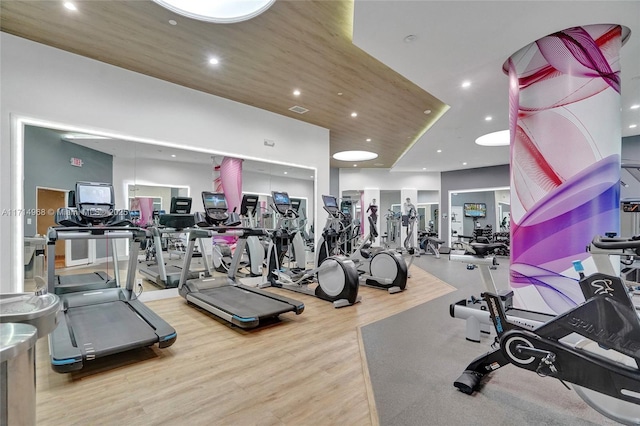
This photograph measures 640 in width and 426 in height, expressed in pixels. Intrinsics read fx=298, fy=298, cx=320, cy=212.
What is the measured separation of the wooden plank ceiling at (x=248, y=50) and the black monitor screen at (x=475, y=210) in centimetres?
830

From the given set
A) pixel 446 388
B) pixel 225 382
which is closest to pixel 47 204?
pixel 225 382

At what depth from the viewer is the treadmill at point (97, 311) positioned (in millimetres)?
2559

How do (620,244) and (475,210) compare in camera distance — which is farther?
(475,210)

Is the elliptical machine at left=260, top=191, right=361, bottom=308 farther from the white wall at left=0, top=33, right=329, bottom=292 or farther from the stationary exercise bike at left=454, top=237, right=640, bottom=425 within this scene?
the stationary exercise bike at left=454, top=237, right=640, bottom=425

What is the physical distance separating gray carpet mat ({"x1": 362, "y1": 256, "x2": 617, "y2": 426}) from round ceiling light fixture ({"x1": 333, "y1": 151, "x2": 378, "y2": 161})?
26.3 feet

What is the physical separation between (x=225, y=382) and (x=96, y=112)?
4202 millimetres

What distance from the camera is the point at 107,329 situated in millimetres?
2990

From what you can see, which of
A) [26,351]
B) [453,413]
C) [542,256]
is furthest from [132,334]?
[542,256]

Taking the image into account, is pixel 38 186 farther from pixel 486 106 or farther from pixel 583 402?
pixel 486 106

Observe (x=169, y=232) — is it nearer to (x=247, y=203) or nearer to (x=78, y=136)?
(x=247, y=203)

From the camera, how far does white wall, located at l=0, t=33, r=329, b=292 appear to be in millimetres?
3686

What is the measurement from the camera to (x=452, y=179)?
12.8 m

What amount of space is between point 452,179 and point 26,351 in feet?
45.1

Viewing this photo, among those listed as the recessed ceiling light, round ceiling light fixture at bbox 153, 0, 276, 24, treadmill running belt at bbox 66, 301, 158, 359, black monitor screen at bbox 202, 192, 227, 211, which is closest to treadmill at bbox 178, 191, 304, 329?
black monitor screen at bbox 202, 192, 227, 211
